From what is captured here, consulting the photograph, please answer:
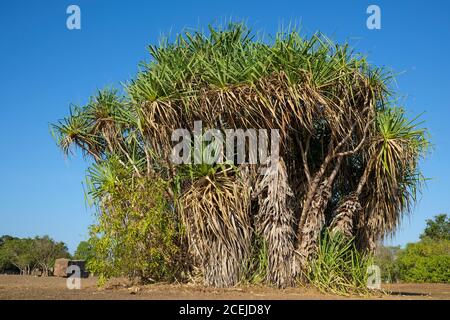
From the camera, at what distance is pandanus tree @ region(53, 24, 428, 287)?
1156 cm

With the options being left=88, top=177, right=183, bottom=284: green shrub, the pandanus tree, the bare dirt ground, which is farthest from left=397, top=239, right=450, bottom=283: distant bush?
left=88, top=177, right=183, bottom=284: green shrub

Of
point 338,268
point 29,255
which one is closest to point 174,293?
point 338,268

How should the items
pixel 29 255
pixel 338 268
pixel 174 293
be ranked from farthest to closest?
pixel 29 255 → pixel 338 268 → pixel 174 293

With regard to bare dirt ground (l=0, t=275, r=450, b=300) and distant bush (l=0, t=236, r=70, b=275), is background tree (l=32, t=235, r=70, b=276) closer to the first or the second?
distant bush (l=0, t=236, r=70, b=275)

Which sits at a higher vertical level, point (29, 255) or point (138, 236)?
point (138, 236)

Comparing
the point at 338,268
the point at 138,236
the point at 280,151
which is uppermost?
the point at 280,151

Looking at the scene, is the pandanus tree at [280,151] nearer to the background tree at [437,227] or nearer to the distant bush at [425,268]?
the distant bush at [425,268]

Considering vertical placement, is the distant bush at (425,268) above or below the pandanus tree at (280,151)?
below

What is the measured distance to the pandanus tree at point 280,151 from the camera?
1156 cm

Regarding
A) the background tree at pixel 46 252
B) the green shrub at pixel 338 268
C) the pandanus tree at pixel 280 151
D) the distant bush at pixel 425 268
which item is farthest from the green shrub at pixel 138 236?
the background tree at pixel 46 252

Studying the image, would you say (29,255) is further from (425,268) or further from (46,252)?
(425,268)

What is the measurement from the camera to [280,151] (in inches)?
475
